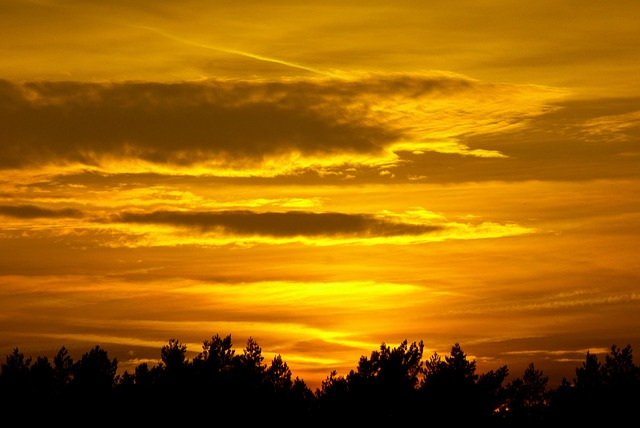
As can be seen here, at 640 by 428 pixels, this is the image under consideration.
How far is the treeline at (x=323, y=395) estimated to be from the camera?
104 meters

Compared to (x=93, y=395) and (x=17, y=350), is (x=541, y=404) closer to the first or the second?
(x=93, y=395)

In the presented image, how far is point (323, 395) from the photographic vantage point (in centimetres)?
10819

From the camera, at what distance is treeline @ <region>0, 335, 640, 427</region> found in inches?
4097

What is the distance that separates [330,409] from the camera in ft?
347

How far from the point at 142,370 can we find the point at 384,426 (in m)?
20.3

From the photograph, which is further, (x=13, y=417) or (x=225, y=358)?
(x=225, y=358)

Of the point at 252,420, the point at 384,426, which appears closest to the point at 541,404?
the point at 384,426

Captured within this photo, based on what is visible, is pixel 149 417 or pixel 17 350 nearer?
pixel 149 417

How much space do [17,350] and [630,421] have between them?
5085cm

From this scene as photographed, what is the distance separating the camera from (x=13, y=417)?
340ft

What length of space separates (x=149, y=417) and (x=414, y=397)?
21.2 metres

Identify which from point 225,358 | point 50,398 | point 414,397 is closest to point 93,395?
point 50,398

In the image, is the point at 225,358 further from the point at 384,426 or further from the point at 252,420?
the point at 384,426

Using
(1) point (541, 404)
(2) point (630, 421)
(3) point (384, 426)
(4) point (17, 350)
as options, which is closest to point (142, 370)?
(4) point (17, 350)
